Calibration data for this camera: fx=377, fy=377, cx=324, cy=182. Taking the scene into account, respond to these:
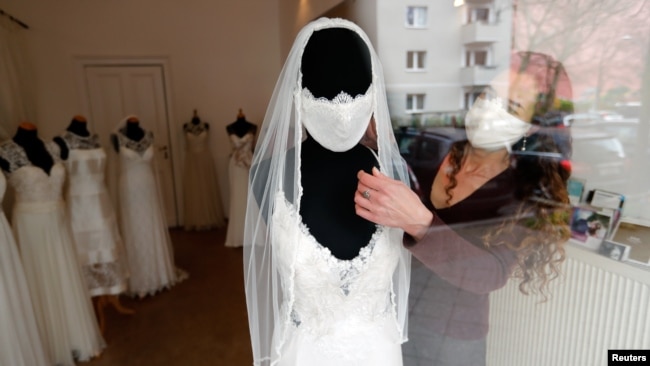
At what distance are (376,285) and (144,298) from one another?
2.52 m

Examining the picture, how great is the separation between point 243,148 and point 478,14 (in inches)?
115

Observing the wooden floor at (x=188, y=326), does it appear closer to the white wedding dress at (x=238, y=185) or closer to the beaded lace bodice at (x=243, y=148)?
the white wedding dress at (x=238, y=185)

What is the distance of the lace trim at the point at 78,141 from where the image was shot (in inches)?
88.3

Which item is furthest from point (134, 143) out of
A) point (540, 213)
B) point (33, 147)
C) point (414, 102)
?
point (540, 213)

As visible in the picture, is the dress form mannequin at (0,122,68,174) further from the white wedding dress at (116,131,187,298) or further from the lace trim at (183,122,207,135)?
the lace trim at (183,122,207,135)

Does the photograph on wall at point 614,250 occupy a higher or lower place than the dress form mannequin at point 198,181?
higher

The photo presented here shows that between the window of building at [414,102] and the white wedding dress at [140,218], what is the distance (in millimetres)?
2110

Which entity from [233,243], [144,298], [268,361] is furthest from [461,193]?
[233,243]

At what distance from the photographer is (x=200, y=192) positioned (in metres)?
4.45

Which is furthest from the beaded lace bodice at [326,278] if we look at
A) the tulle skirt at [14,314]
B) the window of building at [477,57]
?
the tulle skirt at [14,314]

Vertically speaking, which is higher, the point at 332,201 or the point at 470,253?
the point at 332,201

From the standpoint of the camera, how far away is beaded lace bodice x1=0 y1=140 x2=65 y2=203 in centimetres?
188

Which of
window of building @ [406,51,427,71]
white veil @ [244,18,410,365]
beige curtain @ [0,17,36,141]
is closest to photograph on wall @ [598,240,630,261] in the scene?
white veil @ [244,18,410,365]

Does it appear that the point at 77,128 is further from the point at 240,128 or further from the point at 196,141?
the point at 196,141
